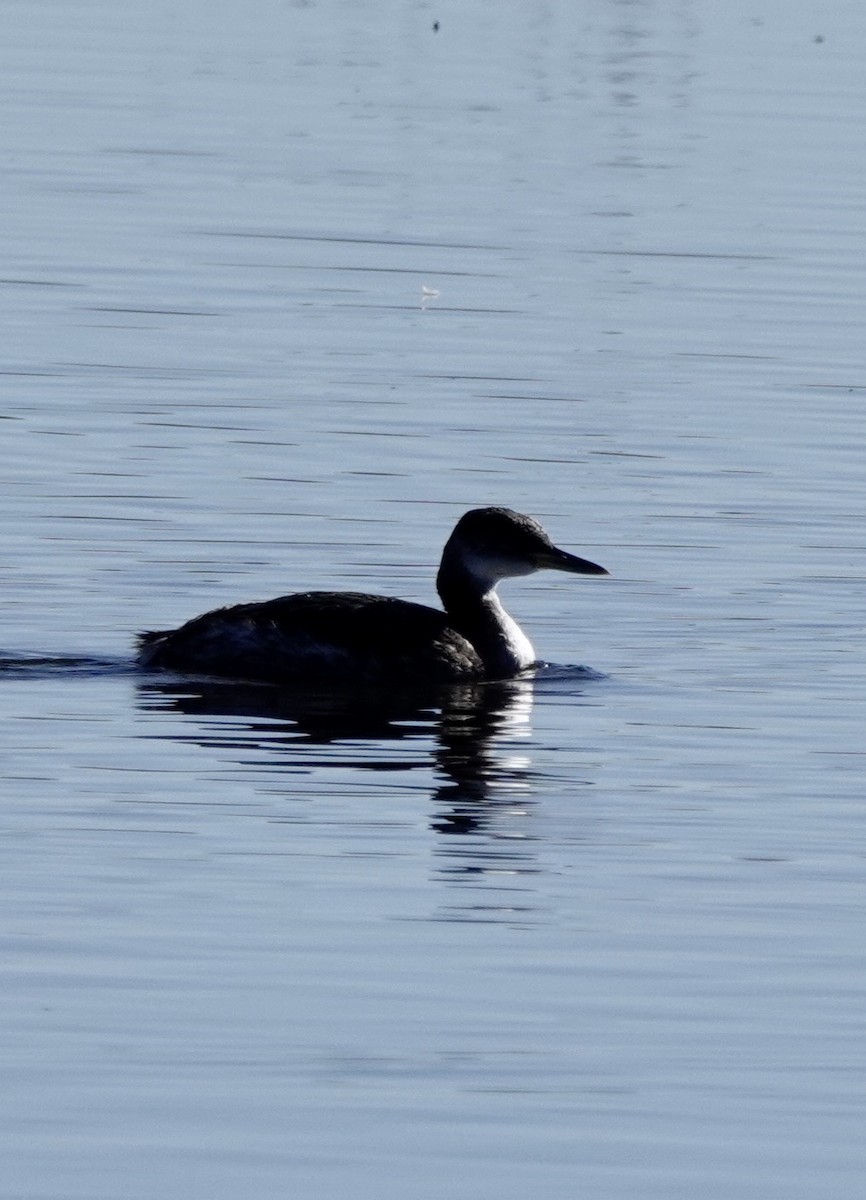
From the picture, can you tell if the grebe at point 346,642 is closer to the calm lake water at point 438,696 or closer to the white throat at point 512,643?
the white throat at point 512,643

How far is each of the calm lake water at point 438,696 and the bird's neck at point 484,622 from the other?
0.22 m

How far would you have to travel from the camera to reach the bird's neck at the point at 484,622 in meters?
13.4

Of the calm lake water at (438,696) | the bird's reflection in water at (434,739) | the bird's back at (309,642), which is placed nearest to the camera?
the calm lake water at (438,696)

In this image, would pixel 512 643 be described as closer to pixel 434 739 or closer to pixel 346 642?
pixel 346 642

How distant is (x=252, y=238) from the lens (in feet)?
80.0

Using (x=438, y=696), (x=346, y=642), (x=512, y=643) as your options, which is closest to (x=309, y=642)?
(x=346, y=642)

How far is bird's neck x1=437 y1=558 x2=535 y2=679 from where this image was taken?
13.4m

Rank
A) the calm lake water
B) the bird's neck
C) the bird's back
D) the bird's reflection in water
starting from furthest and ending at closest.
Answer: the bird's neck
the bird's back
the bird's reflection in water
the calm lake water

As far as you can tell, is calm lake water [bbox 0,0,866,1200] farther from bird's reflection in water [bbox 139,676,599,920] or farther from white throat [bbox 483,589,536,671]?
white throat [bbox 483,589,536,671]

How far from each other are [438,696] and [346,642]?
0.49 metres

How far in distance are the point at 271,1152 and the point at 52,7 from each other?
3543 cm

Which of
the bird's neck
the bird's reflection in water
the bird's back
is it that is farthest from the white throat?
the bird's back

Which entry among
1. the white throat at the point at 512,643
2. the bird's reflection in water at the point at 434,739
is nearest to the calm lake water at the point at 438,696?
the bird's reflection in water at the point at 434,739

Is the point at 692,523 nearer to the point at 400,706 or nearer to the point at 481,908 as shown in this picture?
the point at 400,706
